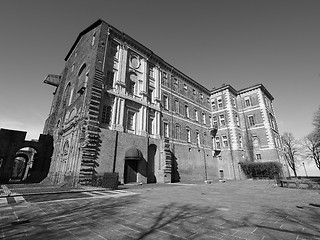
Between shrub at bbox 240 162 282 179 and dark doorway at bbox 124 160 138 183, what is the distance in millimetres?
20314

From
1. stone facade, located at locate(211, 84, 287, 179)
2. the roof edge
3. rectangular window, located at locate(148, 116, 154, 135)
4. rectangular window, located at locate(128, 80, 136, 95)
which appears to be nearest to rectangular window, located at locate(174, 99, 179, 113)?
rectangular window, located at locate(148, 116, 154, 135)

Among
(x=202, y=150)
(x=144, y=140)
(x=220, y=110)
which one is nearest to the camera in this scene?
(x=144, y=140)

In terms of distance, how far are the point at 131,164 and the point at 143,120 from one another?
5.47 m

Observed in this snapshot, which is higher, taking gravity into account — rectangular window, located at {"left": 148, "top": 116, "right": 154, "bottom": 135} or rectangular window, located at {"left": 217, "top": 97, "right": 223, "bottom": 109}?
rectangular window, located at {"left": 217, "top": 97, "right": 223, "bottom": 109}

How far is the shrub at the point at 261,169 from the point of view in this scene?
84.0 ft

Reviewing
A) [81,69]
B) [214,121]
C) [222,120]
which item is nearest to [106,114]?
[81,69]

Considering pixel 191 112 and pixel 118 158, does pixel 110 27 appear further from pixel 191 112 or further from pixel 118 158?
pixel 191 112

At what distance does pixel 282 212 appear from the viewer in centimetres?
498

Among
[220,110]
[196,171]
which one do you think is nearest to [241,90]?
[220,110]

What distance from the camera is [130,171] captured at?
663 inches

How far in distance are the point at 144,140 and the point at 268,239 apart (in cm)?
1579

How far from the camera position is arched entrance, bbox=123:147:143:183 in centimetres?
1600

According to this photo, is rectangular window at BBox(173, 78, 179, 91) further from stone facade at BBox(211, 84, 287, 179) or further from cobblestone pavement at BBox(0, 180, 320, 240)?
cobblestone pavement at BBox(0, 180, 320, 240)

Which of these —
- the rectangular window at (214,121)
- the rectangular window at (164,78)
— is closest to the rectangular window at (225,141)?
the rectangular window at (214,121)
